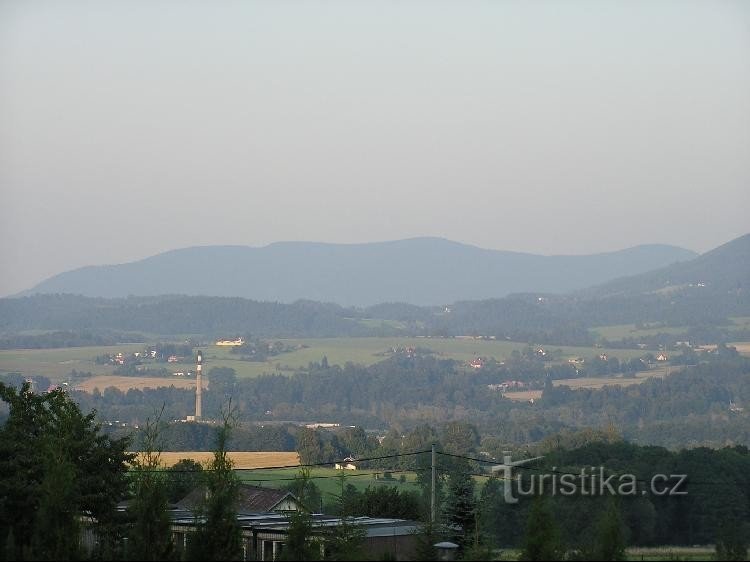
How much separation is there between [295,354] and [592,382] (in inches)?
1790

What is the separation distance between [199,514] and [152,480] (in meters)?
1.01

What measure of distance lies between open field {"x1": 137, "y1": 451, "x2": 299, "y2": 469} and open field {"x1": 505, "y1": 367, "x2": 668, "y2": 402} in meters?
67.1

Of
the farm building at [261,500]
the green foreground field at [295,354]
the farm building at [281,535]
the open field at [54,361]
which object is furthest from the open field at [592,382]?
the farm building at [281,535]

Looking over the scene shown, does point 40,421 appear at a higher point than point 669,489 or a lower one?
higher

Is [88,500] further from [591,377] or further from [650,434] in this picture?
[591,377]

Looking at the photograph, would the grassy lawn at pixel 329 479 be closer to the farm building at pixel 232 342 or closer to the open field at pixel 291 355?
the open field at pixel 291 355

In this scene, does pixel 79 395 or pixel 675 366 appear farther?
pixel 675 366

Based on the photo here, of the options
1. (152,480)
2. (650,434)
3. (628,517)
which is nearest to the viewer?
(152,480)

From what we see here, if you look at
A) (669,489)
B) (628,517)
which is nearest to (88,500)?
(628,517)

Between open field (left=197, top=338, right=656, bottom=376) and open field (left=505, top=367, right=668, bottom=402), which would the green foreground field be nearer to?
open field (left=197, top=338, right=656, bottom=376)

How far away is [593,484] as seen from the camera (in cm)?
3791

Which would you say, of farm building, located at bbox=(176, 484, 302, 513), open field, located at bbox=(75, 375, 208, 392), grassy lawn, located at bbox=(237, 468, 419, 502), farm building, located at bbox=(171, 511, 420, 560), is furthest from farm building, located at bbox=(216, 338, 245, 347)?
farm building, located at bbox=(171, 511, 420, 560)

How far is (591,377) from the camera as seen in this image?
518 feet

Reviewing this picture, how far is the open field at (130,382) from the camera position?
138475mm
